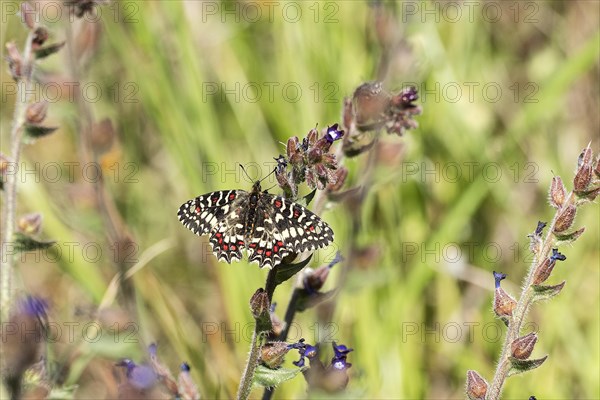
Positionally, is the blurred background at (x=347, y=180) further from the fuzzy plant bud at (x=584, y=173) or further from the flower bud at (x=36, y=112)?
the fuzzy plant bud at (x=584, y=173)

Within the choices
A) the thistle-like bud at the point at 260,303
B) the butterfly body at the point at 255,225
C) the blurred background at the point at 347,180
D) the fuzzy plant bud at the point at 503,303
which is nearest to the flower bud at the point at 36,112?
the butterfly body at the point at 255,225

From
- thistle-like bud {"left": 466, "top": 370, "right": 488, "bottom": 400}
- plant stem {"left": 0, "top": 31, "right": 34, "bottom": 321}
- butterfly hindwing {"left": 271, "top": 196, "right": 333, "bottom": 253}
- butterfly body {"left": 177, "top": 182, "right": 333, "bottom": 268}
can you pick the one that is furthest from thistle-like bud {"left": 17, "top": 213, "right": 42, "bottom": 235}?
thistle-like bud {"left": 466, "top": 370, "right": 488, "bottom": 400}

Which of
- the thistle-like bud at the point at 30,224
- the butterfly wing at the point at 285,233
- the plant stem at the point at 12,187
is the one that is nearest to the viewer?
the butterfly wing at the point at 285,233

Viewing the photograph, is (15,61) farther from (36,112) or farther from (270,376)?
(270,376)

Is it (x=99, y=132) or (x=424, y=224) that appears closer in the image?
(x=99, y=132)

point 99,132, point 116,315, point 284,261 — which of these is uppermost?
point 99,132

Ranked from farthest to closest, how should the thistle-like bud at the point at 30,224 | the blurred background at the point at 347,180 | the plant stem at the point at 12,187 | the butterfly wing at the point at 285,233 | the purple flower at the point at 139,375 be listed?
the blurred background at the point at 347,180 < the thistle-like bud at the point at 30,224 < the plant stem at the point at 12,187 < the butterfly wing at the point at 285,233 < the purple flower at the point at 139,375

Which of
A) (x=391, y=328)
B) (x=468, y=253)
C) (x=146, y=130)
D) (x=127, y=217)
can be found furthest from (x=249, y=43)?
(x=391, y=328)

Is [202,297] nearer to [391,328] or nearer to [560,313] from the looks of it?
[391,328]
